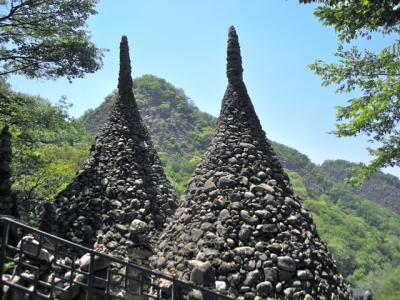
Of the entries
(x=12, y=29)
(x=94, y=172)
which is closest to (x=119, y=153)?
(x=94, y=172)

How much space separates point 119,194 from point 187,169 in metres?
56.9

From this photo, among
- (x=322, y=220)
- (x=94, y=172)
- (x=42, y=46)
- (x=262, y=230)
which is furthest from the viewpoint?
(x=322, y=220)

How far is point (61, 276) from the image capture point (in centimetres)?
539

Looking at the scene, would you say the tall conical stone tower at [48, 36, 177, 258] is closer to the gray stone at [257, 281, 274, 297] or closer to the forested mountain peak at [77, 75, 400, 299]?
the gray stone at [257, 281, 274, 297]

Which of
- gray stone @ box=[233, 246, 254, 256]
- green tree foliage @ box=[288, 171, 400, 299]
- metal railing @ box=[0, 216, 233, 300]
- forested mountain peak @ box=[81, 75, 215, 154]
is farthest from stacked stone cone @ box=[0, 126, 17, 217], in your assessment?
forested mountain peak @ box=[81, 75, 215, 154]

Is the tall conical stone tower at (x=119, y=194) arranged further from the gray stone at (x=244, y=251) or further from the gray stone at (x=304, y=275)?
the gray stone at (x=304, y=275)

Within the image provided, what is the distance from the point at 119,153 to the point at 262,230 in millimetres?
3765

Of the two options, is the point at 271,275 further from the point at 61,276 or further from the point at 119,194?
the point at 119,194

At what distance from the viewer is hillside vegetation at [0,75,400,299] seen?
1279 centimetres

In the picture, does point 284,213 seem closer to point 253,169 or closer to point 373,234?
point 253,169

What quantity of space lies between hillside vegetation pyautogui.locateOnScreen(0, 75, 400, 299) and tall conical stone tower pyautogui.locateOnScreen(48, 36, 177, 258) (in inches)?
135

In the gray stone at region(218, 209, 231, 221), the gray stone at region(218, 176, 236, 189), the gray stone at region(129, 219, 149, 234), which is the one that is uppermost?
the gray stone at region(218, 176, 236, 189)

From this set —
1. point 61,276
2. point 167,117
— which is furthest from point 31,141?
point 167,117

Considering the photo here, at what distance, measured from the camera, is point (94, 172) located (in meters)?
8.57
